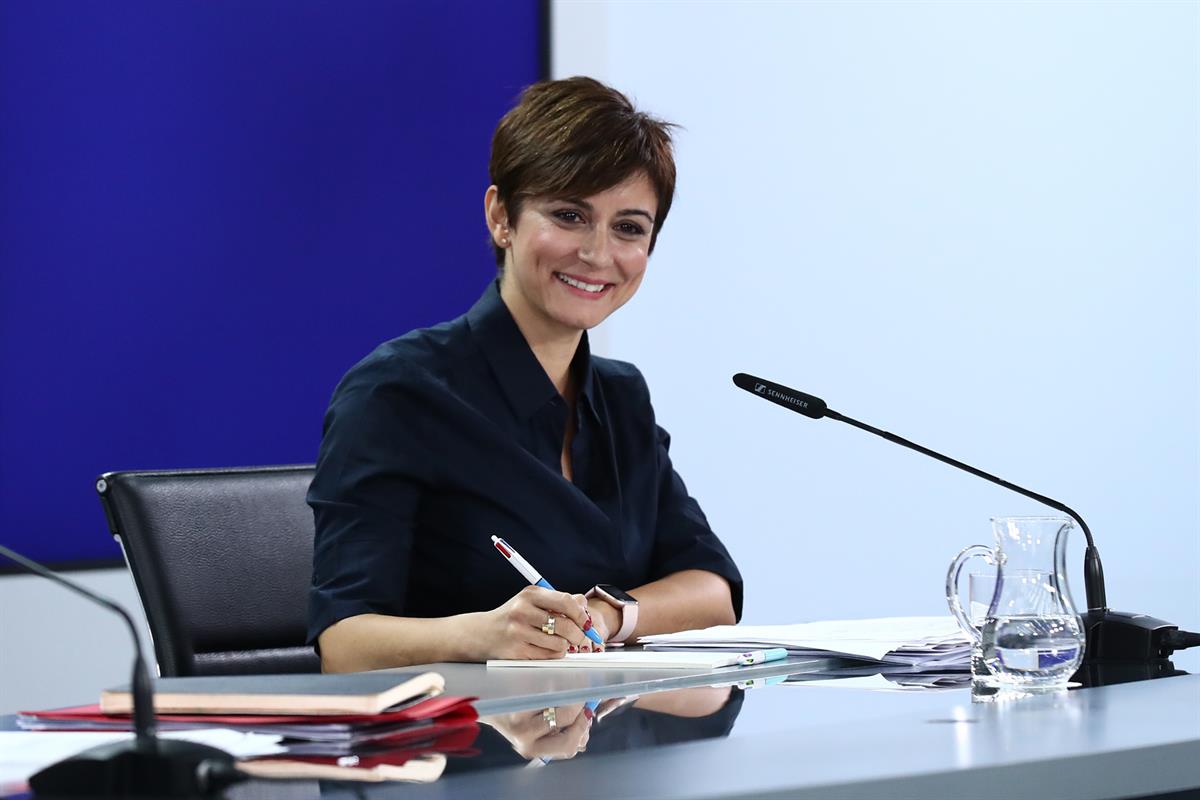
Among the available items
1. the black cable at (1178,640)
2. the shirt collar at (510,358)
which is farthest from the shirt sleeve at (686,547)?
the black cable at (1178,640)

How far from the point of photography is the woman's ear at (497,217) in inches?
86.2

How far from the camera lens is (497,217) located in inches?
86.7

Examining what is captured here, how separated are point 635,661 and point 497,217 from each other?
2.74 feet

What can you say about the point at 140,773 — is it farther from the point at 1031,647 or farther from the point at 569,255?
the point at 569,255

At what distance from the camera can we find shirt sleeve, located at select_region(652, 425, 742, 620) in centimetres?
217

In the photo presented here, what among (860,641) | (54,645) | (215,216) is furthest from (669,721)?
(215,216)

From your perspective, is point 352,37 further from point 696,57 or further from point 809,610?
point 809,610

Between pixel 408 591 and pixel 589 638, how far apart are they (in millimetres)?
405

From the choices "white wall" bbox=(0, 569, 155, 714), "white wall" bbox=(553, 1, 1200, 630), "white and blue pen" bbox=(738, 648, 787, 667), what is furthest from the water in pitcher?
"white wall" bbox=(553, 1, 1200, 630)

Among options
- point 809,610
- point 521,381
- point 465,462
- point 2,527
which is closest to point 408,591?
point 465,462

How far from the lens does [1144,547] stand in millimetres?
3818

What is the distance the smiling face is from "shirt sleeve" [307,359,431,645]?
0.85 feet

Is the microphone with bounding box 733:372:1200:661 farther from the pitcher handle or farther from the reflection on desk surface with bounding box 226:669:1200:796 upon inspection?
the reflection on desk surface with bounding box 226:669:1200:796

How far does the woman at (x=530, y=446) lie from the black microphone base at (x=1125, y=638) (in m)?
0.51
